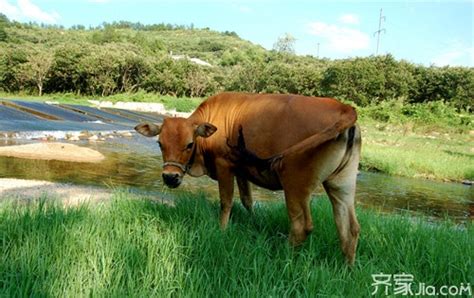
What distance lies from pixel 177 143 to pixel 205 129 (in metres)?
0.39

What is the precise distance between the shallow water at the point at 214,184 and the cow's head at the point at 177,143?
715 cm

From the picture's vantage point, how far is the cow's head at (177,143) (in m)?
5.44

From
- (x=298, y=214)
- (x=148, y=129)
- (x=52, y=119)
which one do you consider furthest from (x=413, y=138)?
(x=148, y=129)

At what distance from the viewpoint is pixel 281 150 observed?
5.17 m

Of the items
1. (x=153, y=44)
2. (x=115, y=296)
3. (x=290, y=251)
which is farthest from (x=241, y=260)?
(x=153, y=44)

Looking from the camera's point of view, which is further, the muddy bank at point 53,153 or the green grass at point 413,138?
the green grass at point 413,138

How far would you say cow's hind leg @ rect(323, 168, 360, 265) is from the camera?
200 inches

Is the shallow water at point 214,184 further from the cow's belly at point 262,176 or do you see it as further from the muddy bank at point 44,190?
the cow's belly at point 262,176

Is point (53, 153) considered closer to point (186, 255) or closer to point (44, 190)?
point (44, 190)

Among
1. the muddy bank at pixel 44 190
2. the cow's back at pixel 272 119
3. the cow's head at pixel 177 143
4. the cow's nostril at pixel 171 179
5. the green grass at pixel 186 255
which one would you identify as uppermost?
the cow's back at pixel 272 119

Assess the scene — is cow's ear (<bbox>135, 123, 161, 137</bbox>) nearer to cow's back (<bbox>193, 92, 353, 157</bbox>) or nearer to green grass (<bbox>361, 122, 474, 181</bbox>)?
cow's back (<bbox>193, 92, 353, 157</bbox>)

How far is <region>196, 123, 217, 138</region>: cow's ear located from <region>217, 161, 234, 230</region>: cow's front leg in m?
0.51

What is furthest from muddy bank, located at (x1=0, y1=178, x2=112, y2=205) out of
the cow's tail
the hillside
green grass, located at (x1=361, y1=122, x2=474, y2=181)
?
the hillside

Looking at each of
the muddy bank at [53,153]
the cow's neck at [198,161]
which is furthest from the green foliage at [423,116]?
the cow's neck at [198,161]
